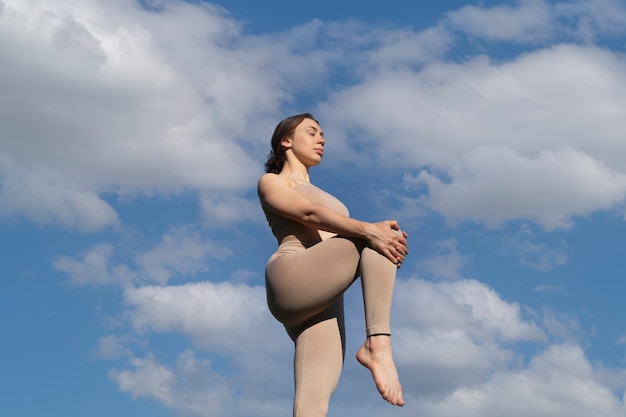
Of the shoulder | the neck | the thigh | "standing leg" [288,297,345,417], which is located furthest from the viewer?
the neck

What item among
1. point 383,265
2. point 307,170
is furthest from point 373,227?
point 307,170

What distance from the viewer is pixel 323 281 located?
5.75 metres

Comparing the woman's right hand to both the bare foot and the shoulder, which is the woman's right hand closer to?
the bare foot

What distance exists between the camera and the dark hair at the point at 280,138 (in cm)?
675

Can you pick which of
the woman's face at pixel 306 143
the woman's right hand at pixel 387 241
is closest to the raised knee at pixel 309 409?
the woman's right hand at pixel 387 241

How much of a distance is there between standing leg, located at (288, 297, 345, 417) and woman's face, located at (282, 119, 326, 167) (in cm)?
118

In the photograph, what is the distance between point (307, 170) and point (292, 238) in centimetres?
74

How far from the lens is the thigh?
573cm

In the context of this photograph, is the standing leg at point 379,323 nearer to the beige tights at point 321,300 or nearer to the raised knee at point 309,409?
the beige tights at point 321,300

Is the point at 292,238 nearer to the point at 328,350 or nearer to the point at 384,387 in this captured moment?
the point at 328,350

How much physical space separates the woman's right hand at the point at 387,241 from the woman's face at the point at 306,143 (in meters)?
1.20

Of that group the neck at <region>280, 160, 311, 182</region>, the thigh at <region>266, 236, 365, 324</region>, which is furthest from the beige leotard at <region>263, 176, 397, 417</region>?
the neck at <region>280, 160, 311, 182</region>

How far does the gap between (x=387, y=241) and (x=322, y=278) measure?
0.50 m

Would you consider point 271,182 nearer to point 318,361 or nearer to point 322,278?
point 322,278
